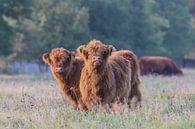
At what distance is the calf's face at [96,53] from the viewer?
12.2 meters

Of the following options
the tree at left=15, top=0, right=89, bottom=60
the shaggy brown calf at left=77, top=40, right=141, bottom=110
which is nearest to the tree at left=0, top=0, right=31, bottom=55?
the tree at left=15, top=0, right=89, bottom=60

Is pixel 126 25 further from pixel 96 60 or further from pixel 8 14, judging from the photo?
pixel 96 60

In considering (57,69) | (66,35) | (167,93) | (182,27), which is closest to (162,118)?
(57,69)

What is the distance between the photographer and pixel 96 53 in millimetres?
12281

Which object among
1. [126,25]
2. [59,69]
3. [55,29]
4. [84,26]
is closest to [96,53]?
[59,69]

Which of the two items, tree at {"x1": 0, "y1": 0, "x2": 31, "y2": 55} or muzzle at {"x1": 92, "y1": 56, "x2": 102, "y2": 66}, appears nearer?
muzzle at {"x1": 92, "y1": 56, "x2": 102, "y2": 66}

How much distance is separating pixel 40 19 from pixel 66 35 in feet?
10.5

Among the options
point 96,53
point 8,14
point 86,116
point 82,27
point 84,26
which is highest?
point 8,14

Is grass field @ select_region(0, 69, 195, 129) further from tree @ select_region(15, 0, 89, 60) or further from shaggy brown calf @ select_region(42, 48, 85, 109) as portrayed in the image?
tree @ select_region(15, 0, 89, 60)

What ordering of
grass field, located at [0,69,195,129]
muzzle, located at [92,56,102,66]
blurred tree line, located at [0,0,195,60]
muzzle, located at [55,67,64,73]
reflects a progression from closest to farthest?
grass field, located at [0,69,195,129] → muzzle, located at [92,56,102,66] → muzzle, located at [55,67,64,73] → blurred tree line, located at [0,0,195,60]

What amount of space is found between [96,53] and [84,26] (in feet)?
120

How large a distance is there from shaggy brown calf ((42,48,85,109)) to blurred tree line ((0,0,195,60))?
91.4 feet

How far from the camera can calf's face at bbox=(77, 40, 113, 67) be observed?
1223 cm

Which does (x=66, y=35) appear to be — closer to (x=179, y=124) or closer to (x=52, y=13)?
(x=52, y=13)
